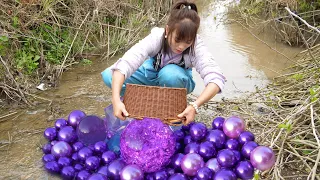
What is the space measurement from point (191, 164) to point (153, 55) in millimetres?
1020

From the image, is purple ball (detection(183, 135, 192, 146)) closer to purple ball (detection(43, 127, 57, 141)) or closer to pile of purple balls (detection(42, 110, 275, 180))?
pile of purple balls (detection(42, 110, 275, 180))

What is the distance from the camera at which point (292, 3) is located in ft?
16.7

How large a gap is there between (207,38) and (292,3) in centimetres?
144

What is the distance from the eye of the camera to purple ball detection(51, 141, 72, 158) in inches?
99.2

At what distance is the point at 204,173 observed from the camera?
2.21 m

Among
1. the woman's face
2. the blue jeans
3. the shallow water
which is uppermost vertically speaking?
the woman's face

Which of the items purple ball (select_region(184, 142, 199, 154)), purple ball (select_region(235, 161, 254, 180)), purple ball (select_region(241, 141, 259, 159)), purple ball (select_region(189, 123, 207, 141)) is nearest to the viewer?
purple ball (select_region(235, 161, 254, 180))

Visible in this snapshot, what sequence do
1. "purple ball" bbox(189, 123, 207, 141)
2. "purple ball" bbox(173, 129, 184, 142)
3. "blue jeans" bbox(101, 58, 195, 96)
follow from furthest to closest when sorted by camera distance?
"blue jeans" bbox(101, 58, 195, 96) → "purple ball" bbox(173, 129, 184, 142) → "purple ball" bbox(189, 123, 207, 141)

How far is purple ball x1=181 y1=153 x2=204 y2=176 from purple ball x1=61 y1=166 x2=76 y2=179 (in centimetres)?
72

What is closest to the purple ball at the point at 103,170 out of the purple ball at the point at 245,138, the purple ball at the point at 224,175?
the purple ball at the point at 224,175

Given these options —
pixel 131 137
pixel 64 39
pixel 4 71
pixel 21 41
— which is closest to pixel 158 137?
pixel 131 137

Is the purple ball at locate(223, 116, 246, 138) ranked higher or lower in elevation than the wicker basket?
lower

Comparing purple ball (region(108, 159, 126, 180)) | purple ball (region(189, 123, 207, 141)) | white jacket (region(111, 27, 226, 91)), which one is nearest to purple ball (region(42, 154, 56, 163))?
purple ball (region(108, 159, 126, 180))

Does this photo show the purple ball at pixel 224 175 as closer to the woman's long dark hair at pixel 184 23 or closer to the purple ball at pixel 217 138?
the purple ball at pixel 217 138
